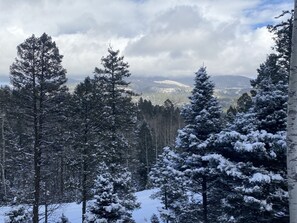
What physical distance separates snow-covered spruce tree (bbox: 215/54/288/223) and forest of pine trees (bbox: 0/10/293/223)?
0.10 ft

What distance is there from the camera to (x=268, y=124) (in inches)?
435

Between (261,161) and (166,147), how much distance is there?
875cm

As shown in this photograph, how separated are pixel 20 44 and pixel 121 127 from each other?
7315 millimetres

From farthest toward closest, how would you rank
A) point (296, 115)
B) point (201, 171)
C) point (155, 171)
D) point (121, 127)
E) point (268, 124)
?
point (155, 171)
point (121, 127)
point (201, 171)
point (268, 124)
point (296, 115)

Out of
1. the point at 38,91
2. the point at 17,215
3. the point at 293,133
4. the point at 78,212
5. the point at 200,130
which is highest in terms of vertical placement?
the point at 38,91

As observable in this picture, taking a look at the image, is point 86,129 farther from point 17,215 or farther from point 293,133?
point 293,133

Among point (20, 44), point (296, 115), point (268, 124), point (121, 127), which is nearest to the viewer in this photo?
point (296, 115)

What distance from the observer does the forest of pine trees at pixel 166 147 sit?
10336mm

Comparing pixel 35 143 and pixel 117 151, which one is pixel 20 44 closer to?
pixel 35 143

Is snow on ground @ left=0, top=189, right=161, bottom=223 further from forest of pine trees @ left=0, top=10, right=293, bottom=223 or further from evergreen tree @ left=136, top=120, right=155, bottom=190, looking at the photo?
evergreen tree @ left=136, top=120, right=155, bottom=190

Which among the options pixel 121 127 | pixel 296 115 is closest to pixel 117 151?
pixel 121 127

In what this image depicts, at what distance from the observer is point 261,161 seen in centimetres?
1080

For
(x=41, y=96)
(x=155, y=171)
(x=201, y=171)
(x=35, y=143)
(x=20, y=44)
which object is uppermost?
(x=20, y=44)

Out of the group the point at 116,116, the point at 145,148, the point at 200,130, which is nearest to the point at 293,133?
the point at 200,130
